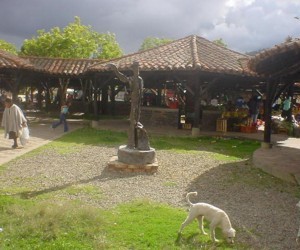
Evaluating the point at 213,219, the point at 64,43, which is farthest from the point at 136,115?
the point at 64,43

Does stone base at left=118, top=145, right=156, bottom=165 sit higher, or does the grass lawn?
stone base at left=118, top=145, right=156, bottom=165

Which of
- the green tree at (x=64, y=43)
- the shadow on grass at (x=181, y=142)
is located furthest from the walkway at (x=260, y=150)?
the green tree at (x=64, y=43)

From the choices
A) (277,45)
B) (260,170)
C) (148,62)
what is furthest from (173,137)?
(277,45)

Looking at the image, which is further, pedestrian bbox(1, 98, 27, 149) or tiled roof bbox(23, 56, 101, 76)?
tiled roof bbox(23, 56, 101, 76)

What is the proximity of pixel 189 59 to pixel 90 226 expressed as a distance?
958 cm

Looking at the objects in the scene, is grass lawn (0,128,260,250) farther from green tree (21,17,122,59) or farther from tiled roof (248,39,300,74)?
green tree (21,17,122,59)

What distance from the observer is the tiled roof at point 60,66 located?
1927 centimetres

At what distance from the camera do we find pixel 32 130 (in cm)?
1430

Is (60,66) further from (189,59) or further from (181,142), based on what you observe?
(181,142)

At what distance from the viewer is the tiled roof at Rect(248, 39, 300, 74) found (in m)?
6.70

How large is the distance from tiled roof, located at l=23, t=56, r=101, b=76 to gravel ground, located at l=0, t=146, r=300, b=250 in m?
10.9

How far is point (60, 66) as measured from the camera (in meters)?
20.1

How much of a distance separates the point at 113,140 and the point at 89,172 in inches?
172

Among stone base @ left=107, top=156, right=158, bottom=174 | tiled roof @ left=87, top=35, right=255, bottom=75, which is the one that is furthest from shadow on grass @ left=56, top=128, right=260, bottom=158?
stone base @ left=107, top=156, right=158, bottom=174
